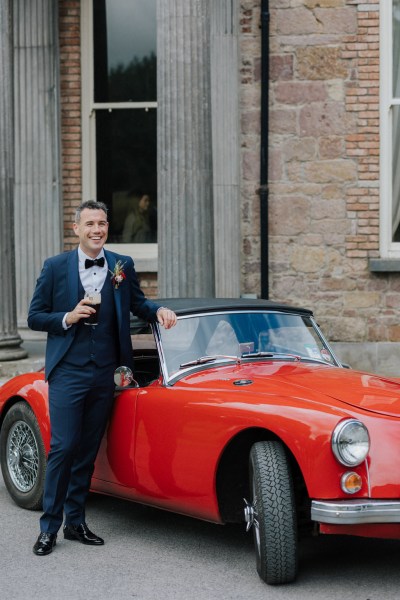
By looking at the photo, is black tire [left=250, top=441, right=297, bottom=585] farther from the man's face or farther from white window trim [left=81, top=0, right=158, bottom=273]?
white window trim [left=81, top=0, right=158, bottom=273]

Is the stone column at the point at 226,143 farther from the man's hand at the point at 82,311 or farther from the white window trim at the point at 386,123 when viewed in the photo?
the man's hand at the point at 82,311

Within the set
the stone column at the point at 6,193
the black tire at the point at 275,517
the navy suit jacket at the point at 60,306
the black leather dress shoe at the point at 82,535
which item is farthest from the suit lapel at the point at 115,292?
the stone column at the point at 6,193

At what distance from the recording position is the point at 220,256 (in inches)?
509

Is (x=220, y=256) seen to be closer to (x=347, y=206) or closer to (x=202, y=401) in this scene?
(x=347, y=206)

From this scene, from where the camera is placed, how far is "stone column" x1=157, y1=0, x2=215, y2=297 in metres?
10.4

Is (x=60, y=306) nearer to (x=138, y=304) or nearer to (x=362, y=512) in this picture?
(x=138, y=304)

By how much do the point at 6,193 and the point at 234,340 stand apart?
5995mm

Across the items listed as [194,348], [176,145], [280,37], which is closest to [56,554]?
[194,348]

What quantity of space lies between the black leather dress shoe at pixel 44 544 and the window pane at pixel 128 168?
814 cm

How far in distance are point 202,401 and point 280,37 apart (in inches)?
325

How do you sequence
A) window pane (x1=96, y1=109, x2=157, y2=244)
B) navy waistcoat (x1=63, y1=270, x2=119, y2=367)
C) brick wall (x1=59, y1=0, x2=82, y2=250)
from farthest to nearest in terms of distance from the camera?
window pane (x1=96, y1=109, x2=157, y2=244) → brick wall (x1=59, y1=0, x2=82, y2=250) → navy waistcoat (x1=63, y1=270, x2=119, y2=367)

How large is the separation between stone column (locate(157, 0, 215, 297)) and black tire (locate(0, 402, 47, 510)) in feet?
12.0

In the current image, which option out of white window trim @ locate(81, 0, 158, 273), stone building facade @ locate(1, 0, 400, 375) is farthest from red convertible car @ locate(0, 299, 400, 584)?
white window trim @ locate(81, 0, 158, 273)

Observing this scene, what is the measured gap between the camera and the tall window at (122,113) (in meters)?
13.6
